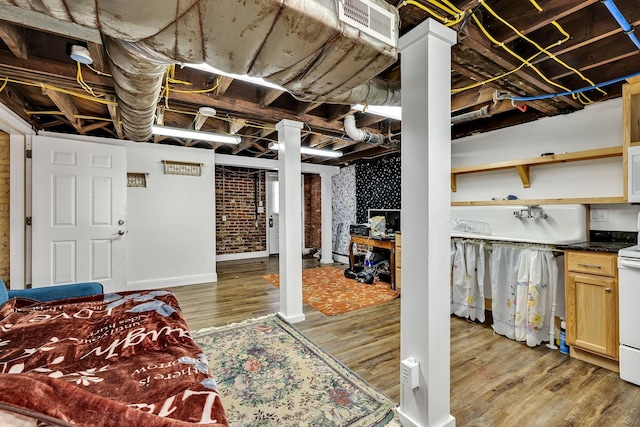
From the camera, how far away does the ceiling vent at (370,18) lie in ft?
3.88

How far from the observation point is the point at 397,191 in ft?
17.0

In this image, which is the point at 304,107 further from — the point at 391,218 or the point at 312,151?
the point at 391,218

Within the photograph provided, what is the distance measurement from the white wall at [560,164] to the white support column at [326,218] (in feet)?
10.4

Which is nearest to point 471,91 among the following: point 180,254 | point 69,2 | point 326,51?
point 326,51

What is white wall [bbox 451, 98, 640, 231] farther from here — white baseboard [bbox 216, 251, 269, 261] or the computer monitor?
white baseboard [bbox 216, 251, 269, 261]

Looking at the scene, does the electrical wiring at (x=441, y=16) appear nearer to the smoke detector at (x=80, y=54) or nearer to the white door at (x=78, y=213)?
the smoke detector at (x=80, y=54)

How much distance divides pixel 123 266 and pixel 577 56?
17.9 ft

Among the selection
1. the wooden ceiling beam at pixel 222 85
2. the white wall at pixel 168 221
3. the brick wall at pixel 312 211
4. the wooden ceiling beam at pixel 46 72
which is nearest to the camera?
the wooden ceiling beam at pixel 46 72

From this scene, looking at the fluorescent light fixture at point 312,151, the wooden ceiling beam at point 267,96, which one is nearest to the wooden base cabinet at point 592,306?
the wooden ceiling beam at point 267,96

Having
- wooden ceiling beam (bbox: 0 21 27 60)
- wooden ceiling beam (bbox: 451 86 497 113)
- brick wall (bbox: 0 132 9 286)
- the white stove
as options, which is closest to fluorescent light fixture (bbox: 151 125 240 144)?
wooden ceiling beam (bbox: 0 21 27 60)

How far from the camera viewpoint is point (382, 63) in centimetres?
141

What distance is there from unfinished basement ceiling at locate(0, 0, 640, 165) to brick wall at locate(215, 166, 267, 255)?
137 inches

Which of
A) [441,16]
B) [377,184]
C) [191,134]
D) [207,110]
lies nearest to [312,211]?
[377,184]

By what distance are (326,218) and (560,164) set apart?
4319 mm
